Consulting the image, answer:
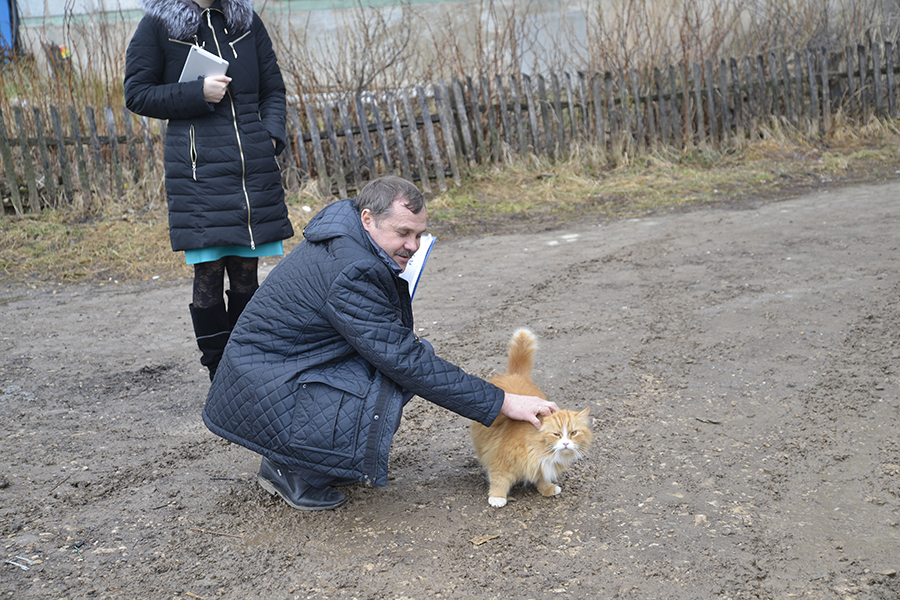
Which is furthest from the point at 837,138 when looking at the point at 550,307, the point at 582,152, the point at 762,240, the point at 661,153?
the point at 550,307

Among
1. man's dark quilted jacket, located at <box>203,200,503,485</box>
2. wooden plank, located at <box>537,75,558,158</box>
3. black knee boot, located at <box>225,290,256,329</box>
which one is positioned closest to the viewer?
man's dark quilted jacket, located at <box>203,200,503,485</box>

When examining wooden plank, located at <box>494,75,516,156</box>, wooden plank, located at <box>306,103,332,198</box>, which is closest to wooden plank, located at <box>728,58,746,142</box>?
wooden plank, located at <box>494,75,516,156</box>

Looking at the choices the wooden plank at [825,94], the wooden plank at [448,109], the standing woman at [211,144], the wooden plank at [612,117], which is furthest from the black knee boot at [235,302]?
the wooden plank at [825,94]

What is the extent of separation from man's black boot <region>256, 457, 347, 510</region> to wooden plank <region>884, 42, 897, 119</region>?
1113cm

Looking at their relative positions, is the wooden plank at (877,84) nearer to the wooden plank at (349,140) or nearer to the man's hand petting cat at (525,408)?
the wooden plank at (349,140)

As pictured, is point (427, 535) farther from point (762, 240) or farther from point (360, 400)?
point (762, 240)

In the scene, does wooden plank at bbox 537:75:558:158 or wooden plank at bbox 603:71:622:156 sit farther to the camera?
wooden plank at bbox 603:71:622:156

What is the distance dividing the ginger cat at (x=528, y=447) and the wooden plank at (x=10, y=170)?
7.39 meters

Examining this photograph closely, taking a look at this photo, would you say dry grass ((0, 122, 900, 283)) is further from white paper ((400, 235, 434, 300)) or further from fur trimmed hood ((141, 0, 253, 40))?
white paper ((400, 235, 434, 300))

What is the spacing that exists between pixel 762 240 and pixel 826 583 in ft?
14.7

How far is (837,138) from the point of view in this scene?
33.8 feet

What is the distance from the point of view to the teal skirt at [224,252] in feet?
11.5

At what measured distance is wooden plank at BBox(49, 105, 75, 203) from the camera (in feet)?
26.8

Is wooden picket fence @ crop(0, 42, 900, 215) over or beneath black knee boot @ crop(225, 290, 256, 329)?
over
